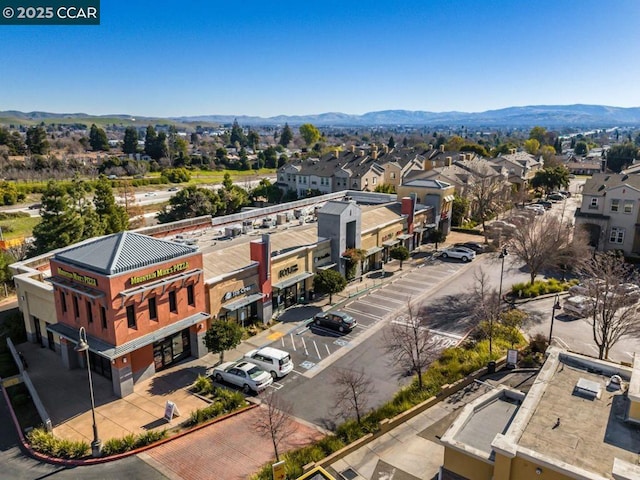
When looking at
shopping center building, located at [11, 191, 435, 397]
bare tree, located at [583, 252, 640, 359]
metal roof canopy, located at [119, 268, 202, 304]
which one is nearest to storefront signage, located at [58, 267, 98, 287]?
shopping center building, located at [11, 191, 435, 397]

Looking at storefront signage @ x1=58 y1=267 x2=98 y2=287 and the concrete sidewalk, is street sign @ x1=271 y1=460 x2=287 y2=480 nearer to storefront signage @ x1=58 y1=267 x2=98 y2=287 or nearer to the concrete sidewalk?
the concrete sidewalk

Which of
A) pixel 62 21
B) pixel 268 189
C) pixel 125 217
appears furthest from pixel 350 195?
pixel 62 21

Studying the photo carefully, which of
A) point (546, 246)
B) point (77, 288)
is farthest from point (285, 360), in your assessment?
point (546, 246)

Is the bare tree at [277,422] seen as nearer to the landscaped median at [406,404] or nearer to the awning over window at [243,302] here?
the landscaped median at [406,404]

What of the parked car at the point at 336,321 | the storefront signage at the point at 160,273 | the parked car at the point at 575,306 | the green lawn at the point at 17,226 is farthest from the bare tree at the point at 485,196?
the green lawn at the point at 17,226

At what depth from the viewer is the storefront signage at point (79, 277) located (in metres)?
27.7

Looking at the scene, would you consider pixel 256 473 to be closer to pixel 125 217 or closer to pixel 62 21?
pixel 62 21

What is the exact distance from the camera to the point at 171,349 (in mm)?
31688

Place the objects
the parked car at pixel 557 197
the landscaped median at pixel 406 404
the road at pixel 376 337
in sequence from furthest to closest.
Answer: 1. the parked car at pixel 557 197
2. the road at pixel 376 337
3. the landscaped median at pixel 406 404

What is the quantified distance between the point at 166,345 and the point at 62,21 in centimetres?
2602

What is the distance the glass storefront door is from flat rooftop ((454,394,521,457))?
20347mm

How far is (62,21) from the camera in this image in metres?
36.0

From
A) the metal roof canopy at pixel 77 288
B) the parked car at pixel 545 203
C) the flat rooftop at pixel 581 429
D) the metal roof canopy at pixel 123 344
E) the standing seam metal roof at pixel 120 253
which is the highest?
the standing seam metal roof at pixel 120 253

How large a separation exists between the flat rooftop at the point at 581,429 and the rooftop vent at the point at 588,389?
0.42 feet
